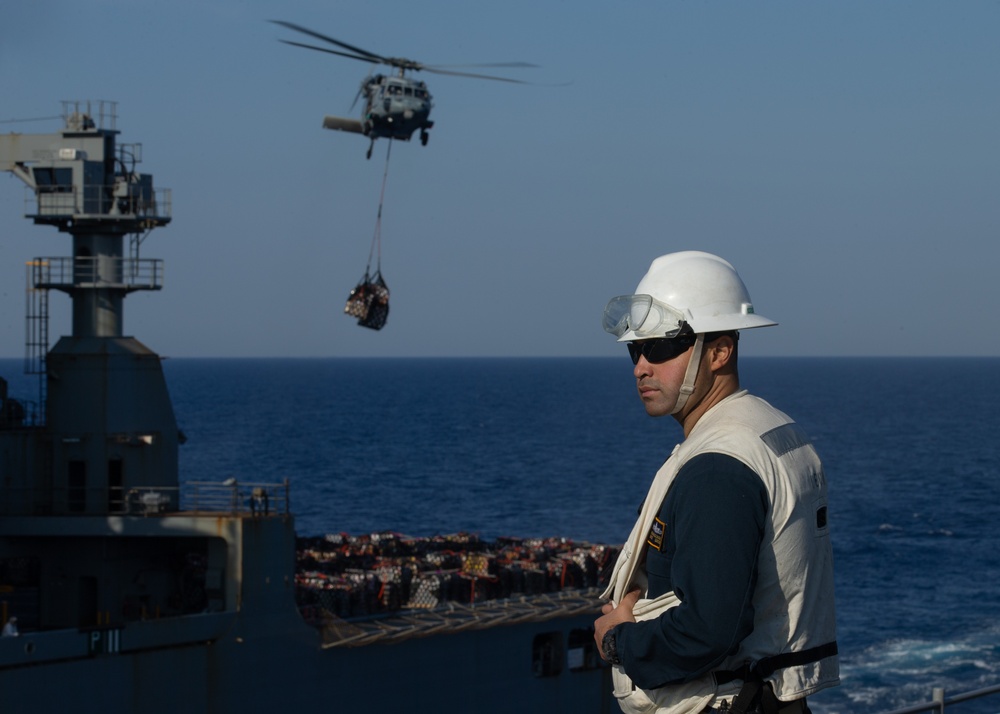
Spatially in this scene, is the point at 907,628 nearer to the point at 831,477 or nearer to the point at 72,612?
the point at 72,612

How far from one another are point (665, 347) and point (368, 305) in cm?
2633

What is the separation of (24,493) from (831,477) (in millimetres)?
67893

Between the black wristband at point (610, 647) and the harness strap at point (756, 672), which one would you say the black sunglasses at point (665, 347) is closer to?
the black wristband at point (610, 647)

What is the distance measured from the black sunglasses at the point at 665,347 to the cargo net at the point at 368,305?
1022 inches

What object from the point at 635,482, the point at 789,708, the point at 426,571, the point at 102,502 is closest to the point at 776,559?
the point at 789,708

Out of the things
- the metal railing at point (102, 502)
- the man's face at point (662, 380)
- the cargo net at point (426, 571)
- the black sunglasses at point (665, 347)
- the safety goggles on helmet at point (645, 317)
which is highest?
the safety goggles on helmet at point (645, 317)

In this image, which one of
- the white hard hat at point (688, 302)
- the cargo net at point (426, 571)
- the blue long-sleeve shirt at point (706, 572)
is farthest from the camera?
the cargo net at point (426, 571)

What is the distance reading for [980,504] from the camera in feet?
260

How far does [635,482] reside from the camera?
86.9 metres

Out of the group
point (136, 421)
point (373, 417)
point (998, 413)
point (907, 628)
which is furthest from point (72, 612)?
point (998, 413)

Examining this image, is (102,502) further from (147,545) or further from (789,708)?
(789,708)

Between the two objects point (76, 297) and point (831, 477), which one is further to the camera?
point (831, 477)

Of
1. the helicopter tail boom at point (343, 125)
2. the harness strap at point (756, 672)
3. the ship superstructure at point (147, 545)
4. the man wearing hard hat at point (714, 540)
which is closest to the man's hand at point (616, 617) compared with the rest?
the man wearing hard hat at point (714, 540)

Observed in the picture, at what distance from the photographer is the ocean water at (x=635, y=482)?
4619 cm
